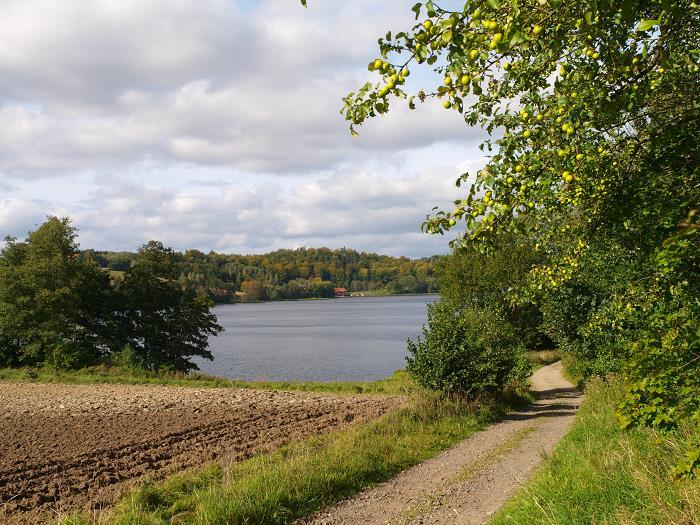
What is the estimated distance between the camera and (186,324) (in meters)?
44.6

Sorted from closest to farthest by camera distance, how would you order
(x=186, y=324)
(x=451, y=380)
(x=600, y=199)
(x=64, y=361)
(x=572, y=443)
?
1. (x=600, y=199)
2. (x=572, y=443)
3. (x=451, y=380)
4. (x=64, y=361)
5. (x=186, y=324)

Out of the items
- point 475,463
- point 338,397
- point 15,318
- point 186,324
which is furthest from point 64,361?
point 475,463

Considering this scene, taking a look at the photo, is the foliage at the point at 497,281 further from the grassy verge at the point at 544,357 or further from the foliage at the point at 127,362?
the foliage at the point at 127,362

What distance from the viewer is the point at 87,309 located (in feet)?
143

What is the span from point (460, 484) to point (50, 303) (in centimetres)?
3853

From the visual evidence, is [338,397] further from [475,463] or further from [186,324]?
[186,324]

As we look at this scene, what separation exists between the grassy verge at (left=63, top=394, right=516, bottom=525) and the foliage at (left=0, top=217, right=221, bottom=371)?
27974 mm

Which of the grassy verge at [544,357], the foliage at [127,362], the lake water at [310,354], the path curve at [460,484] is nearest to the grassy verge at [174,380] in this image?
the foliage at [127,362]

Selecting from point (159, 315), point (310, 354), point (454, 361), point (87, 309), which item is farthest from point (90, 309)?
point (454, 361)

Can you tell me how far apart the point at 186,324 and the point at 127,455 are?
103 feet

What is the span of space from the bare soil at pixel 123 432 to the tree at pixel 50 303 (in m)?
9.85

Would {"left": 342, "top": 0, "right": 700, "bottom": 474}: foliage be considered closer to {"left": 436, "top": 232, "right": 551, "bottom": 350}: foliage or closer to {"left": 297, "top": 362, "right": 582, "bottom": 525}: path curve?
{"left": 297, "top": 362, "right": 582, "bottom": 525}: path curve

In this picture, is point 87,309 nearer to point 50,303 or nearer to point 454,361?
point 50,303

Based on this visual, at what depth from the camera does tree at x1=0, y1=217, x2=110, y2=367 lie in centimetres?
3903
